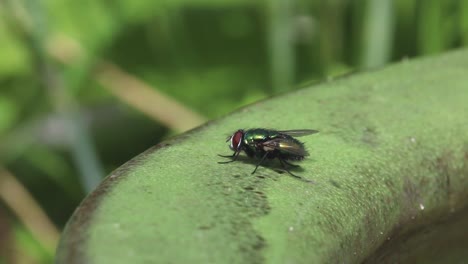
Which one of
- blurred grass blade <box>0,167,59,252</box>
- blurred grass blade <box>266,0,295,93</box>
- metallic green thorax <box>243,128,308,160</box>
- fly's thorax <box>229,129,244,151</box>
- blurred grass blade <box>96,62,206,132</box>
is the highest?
fly's thorax <box>229,129,244,151</box>

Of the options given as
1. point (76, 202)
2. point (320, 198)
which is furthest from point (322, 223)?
point (76, 202)

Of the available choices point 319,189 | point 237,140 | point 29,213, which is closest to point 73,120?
point 29,213

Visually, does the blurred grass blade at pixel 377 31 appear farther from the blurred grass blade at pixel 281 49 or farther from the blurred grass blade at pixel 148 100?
the blurred grass blade at pixel 148 100

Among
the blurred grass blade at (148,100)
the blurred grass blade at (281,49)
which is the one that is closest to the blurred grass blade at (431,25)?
the blurred grass blade at (281,49)

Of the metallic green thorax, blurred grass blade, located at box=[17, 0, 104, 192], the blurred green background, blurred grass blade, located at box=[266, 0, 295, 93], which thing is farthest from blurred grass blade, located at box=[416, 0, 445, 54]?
the metallic green thorax

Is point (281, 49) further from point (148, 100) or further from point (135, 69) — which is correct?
point (135, 69)

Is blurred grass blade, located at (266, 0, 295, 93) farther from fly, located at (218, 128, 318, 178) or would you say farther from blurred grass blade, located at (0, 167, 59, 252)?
fly, located at (218, 128, 318, 178)

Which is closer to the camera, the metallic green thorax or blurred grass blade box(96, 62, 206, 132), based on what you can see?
the metallic green thorax

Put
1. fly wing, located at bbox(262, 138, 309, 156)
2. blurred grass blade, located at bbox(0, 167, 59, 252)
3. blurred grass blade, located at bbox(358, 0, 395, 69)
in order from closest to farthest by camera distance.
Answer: fly wing, located at bbox(262, 138, 309, 156), blurred grass blade, located at bbox(358, 0, 395, 69), blurred grass blade, located at bbox(0, 167, 59, 252)

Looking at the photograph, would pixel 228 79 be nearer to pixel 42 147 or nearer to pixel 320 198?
pixel 42 147
